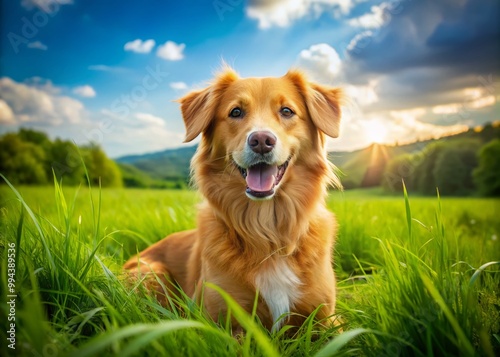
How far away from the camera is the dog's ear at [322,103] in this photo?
11.3ft

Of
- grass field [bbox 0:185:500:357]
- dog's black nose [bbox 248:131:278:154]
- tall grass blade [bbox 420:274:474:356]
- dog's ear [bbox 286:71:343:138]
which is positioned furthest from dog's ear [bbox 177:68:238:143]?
tall grass blade [bbox 420:274:474:356]

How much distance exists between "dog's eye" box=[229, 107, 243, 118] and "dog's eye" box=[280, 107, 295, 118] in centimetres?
33

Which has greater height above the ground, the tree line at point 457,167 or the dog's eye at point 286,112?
the dog's eye at point 286,112

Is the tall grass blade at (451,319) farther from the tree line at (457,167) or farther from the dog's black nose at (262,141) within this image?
the tree line at (457,167)

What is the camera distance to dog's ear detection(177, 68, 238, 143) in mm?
3502

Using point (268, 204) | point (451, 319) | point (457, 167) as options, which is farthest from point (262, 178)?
point (457, 167)

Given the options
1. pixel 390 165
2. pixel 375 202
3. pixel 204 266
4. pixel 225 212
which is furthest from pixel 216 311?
pixel 390 165

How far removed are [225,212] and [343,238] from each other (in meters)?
2.02

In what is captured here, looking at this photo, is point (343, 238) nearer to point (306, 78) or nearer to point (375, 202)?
point (306, 78)

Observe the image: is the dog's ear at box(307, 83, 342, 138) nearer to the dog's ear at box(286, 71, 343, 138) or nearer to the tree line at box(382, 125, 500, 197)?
the dog's ear at box(286, 71, 343, 138)

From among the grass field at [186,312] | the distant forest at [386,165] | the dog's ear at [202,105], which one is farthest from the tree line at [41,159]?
the grass field at [186,312]

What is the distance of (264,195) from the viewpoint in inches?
121

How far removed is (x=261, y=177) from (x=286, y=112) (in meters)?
0.60

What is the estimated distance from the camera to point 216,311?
294 centimetres
